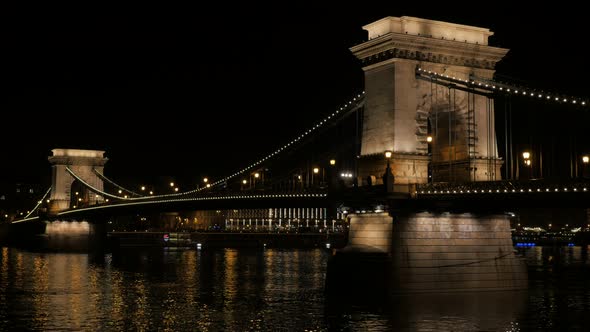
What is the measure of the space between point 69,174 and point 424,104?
81269 millimetres

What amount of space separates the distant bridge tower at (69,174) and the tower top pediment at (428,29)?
78313mm

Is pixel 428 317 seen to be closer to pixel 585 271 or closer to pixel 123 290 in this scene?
pixel 123 290

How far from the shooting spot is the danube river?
111 ft

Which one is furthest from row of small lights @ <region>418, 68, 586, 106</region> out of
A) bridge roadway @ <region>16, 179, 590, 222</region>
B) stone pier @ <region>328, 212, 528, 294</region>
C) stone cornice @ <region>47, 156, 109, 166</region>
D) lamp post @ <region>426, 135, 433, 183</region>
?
stone cornice @ <region>47, 156, 109, 166</region>

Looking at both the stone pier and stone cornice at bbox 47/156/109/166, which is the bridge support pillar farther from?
stone cornice at bbox 47/156/109/166

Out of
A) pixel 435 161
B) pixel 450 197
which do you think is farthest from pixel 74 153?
pixel 450 197

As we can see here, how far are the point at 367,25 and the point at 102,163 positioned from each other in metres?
79.9

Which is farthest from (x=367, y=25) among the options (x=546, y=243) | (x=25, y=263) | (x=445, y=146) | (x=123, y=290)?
(x=546, y=243)

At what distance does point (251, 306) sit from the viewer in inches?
1561

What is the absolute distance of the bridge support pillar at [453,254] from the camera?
128 ft

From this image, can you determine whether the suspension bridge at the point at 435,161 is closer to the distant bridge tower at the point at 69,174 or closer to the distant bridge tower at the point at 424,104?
the distant bridge tower at the point at 424,104

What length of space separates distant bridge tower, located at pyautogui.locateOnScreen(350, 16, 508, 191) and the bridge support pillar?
2314 mm

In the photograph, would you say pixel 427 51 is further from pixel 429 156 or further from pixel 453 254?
pixel 453 254

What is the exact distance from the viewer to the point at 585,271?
2677 inches
